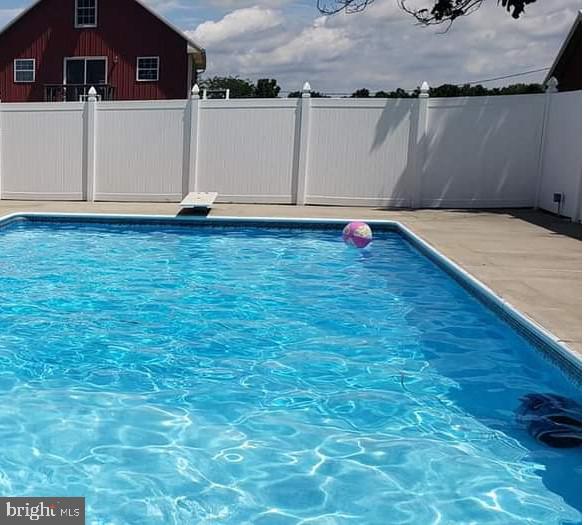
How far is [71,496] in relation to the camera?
3195 mm

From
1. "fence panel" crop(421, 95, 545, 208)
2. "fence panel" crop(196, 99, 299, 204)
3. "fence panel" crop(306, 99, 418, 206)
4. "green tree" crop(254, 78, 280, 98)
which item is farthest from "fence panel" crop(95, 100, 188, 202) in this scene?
"green tree" crop(254, 78, 280, 98)

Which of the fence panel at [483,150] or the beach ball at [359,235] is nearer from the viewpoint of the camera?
the beach ball at [359,235]

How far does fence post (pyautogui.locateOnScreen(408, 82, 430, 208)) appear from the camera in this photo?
13352 millimetres

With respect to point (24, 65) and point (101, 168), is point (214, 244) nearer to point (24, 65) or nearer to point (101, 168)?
point (101, 168)

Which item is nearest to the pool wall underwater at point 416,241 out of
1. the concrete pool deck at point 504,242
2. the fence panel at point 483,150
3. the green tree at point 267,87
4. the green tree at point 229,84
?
the concrete pool deck at point 504,242

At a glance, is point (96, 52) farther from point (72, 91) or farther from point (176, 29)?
point (176, 29)

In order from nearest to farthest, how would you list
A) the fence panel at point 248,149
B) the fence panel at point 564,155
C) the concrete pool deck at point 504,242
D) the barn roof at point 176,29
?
the concrete pool deck at point 504,242
the fence panel at point 564,155
the fence panel at point 248,149
the barn roof at point 176,29

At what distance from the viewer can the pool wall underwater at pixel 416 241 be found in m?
4.50

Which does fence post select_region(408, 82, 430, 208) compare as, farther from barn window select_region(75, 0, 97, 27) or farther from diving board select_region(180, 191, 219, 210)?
barn window select_region(75, 0, 97, 27)

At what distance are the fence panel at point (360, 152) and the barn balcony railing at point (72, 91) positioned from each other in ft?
44.2

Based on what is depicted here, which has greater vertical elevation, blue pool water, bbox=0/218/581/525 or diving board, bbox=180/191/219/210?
diving board, bbox=180/191/219/210

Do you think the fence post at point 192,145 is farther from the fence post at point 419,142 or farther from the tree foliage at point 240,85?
the tree foliage at point 240,85

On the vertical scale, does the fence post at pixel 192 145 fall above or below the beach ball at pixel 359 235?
Result: above

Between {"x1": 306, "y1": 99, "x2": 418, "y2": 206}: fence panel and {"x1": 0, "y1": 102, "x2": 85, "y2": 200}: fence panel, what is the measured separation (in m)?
5.10
